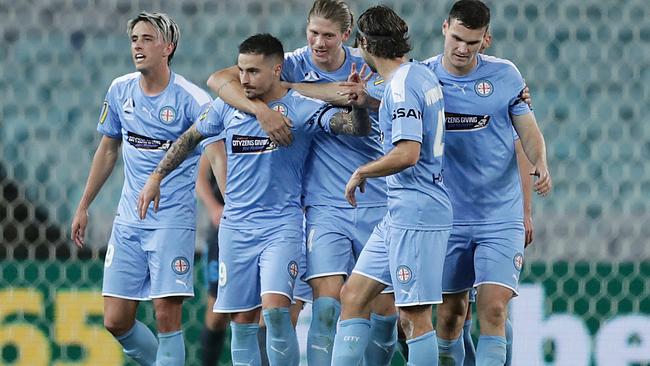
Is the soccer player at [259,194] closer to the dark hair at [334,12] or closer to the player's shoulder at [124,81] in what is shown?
the dark hair at [334,12]

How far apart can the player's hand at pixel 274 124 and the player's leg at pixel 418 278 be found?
0.52 metres

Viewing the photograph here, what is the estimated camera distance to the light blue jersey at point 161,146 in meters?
4.62

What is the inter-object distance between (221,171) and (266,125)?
1.72ft

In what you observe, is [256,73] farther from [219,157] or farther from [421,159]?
[421,159]

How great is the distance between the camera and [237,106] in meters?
4.31

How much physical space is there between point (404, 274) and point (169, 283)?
3.35 feet

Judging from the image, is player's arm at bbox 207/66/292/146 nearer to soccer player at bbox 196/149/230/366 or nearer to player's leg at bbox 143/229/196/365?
player's leg at bbox 143/229/196/365

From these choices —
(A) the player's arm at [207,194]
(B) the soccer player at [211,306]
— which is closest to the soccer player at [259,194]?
(A) the player's arm at [207,194]

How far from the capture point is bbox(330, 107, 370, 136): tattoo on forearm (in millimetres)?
4195

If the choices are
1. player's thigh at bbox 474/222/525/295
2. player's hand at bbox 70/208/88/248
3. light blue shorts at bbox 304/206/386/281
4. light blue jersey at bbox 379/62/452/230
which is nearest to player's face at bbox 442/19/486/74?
light blue jersey at bbox 379/62/452/230

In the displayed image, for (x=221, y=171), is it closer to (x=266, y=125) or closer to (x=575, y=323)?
(x=266, y=125)

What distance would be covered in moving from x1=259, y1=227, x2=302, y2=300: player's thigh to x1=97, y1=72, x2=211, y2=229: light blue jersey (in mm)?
444

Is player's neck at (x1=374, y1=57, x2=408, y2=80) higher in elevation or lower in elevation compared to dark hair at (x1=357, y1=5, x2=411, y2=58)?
lower

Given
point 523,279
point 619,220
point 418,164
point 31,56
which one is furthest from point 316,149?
point 31,56
